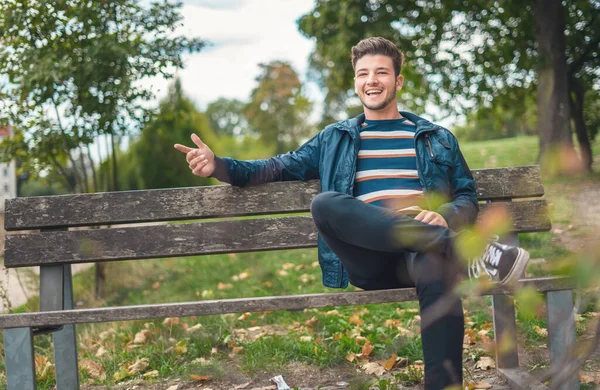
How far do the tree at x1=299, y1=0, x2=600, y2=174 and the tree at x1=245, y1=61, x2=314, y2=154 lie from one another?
35.8 m

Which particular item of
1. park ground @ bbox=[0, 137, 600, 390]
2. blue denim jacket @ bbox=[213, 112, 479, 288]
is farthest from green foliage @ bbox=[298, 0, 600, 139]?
blue denim jacket @ bbox=[213, 112, 479, 288]

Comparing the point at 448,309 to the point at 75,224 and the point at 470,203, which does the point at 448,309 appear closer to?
the point at 470,203

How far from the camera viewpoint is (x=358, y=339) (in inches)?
161

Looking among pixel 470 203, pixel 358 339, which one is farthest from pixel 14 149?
pixel 470 203

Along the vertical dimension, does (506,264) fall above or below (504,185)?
below

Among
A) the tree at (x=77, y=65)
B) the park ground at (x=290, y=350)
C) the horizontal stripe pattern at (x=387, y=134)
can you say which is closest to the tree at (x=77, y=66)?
the tree at (x=77, y=65)

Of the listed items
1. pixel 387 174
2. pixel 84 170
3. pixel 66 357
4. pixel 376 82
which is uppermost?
pixel 376 82

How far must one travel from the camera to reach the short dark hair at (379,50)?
347 cm

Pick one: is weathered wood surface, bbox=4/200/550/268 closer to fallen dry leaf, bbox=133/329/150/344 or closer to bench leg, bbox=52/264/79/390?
bench leg, bbox=52/264/79/390

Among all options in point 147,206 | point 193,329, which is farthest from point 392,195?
point 193,329

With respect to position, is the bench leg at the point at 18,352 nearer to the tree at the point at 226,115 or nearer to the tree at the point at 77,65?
the tree at the point at 77,65

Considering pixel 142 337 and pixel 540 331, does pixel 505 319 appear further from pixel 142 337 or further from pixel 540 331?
pixel 142 337

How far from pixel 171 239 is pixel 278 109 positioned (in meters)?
48.4

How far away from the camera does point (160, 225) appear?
3486 millimetres
